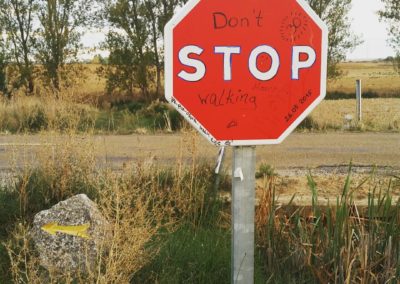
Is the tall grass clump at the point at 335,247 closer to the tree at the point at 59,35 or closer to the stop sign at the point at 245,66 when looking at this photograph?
the stop sign at the point at 245,66

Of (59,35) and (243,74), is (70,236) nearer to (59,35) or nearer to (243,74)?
(243,74)

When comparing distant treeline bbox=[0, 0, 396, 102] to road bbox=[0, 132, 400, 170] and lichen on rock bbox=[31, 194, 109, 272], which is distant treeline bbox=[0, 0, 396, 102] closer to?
road bbox=[0, 132, 400, 170]

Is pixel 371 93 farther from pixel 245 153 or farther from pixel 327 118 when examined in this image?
pixel 245 153

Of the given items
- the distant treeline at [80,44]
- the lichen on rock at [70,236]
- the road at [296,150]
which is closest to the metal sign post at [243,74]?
the lichen on rock at [70,236]

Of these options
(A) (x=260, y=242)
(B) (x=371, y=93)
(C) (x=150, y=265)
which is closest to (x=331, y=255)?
(A) (x=260, y=242)

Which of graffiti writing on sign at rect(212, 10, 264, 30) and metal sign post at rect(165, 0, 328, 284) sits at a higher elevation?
graffiti writing on sign at rect(212, 10, 264, 30)

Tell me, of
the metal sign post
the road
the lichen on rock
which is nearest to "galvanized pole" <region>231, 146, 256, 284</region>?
the metal sign post

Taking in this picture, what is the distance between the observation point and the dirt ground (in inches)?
170

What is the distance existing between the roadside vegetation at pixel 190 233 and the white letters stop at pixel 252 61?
2.80 feet

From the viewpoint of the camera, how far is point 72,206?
125 inches

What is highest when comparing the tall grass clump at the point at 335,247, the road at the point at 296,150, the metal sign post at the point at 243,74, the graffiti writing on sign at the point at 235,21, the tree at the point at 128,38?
the tree at the point at 128,38

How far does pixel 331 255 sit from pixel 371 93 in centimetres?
2791

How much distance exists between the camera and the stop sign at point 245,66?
77.4 inches

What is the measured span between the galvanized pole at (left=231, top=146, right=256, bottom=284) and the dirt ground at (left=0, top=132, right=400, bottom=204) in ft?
5.59
